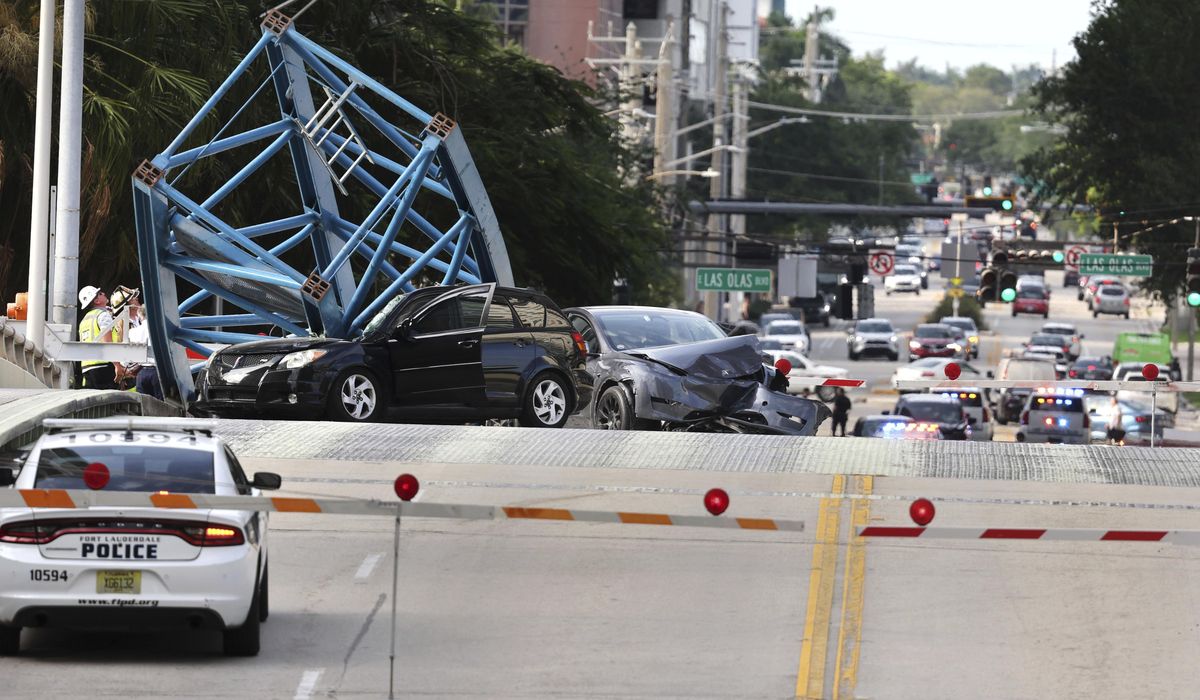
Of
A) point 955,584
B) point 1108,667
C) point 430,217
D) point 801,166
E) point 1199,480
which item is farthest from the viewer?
point 801,166

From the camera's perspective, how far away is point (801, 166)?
410 ft

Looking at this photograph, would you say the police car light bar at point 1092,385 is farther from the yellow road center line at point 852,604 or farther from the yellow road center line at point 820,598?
the yellow road center line at point 852,604

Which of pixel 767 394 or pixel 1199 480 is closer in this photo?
pixel 1199 480

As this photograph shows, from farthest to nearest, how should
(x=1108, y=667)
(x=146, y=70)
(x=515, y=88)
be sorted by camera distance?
(x=515, y=88), (x=146, y=70), (x=1108, y=667)

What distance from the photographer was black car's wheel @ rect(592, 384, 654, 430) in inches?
859

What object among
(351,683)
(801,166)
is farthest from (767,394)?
(801,166)

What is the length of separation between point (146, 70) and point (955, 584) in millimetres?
20630

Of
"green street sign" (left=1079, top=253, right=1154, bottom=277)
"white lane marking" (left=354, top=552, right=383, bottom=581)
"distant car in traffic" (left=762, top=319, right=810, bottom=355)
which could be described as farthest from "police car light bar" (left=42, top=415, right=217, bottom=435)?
"distant car in traffic" (left=762, top=319, right=810, bottom=355)

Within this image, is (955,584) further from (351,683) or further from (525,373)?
(525,373)

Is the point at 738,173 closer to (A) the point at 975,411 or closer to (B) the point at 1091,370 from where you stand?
(B) the point at 1091,370

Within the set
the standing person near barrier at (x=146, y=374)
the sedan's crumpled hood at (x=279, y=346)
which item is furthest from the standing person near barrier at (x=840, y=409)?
the sedan's crumpled hood at (x=279, y=346)

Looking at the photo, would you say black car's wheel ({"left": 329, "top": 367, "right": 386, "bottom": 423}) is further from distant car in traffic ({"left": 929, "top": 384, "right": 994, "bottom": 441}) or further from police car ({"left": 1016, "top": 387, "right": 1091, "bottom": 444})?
distant car in traffic ({"left": 929, "top": 384, "right": 994, "bottom": 441})

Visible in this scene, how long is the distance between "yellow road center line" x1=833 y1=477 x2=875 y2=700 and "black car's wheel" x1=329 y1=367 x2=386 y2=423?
5.45m

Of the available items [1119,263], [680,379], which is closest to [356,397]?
[680,379]
